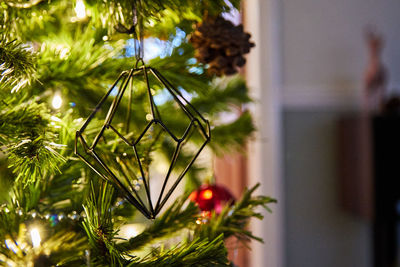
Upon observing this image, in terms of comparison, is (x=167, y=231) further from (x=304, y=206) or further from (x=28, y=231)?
(x=304, y=206)

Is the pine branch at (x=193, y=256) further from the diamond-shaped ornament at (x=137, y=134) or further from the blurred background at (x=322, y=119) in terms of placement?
the blurred background at (x=322, y=119)

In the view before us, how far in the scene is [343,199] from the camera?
153 cm

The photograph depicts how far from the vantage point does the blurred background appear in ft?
4.80

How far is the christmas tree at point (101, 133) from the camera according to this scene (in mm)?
322

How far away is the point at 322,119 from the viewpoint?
159 cm

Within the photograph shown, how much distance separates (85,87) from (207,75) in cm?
15

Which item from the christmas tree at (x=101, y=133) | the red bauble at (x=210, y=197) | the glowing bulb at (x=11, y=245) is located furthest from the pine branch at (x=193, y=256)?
the red bauble at (x=210, y=197)

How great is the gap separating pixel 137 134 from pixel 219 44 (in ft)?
0.49

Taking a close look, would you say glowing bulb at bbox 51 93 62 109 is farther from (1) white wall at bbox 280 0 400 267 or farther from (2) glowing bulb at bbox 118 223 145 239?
(1) white wall at bbox 280 0 400 267

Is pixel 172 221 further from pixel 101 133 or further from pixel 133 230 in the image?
pixel 133 230

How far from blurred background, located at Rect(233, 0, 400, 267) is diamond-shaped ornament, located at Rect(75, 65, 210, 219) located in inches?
33.9

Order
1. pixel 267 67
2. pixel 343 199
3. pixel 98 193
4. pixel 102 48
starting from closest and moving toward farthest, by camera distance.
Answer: pixel 98 193 → pixel 102 48 → pixel 267 67 → pixel 343 199

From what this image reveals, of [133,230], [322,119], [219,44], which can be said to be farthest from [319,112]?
[219,44]

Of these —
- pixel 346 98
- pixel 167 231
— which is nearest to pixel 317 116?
pixel 346 98
